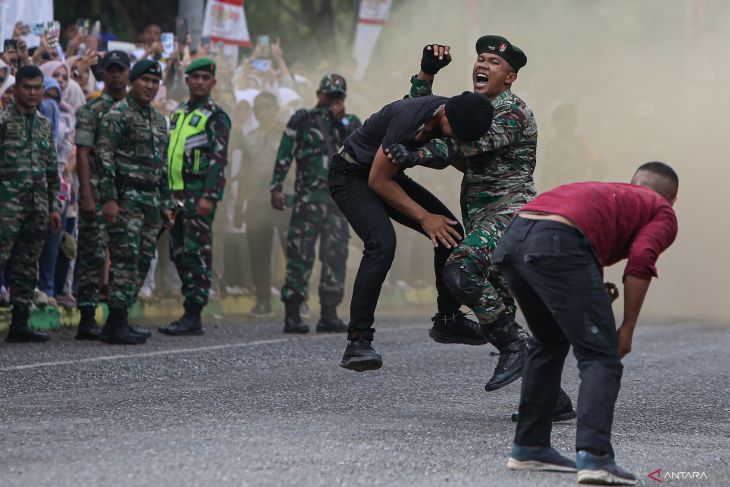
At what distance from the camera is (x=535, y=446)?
5.70 m

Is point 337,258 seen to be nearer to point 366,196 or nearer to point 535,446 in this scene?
point 366,196

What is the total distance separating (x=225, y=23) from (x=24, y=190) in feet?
20.2

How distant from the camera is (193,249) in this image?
12.0 m

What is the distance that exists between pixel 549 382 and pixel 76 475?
1789mm

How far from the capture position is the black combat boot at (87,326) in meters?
11.1

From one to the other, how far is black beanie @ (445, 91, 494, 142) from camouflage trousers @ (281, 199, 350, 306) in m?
5.94

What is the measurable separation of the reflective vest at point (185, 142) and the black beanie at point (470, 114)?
5.24 metres

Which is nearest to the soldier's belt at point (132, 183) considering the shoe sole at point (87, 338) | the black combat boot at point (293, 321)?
the shoe sole at point (87, 338)

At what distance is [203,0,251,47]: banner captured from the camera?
1631 cm

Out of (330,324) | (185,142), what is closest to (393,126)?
(185,142)

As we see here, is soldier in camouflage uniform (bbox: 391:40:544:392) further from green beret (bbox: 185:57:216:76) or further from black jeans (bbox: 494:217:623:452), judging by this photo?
green beret (bbox: 185:57:216:76)

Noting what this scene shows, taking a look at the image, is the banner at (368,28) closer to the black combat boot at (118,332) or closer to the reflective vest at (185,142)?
the reflective vest at (185,142)

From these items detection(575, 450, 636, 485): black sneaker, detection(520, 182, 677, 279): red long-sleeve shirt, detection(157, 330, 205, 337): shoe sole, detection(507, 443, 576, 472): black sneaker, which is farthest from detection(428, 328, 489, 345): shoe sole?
detection(157, 330, 205, 337): shoe sole

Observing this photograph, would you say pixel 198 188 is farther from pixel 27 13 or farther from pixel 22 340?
pixel 27 13
